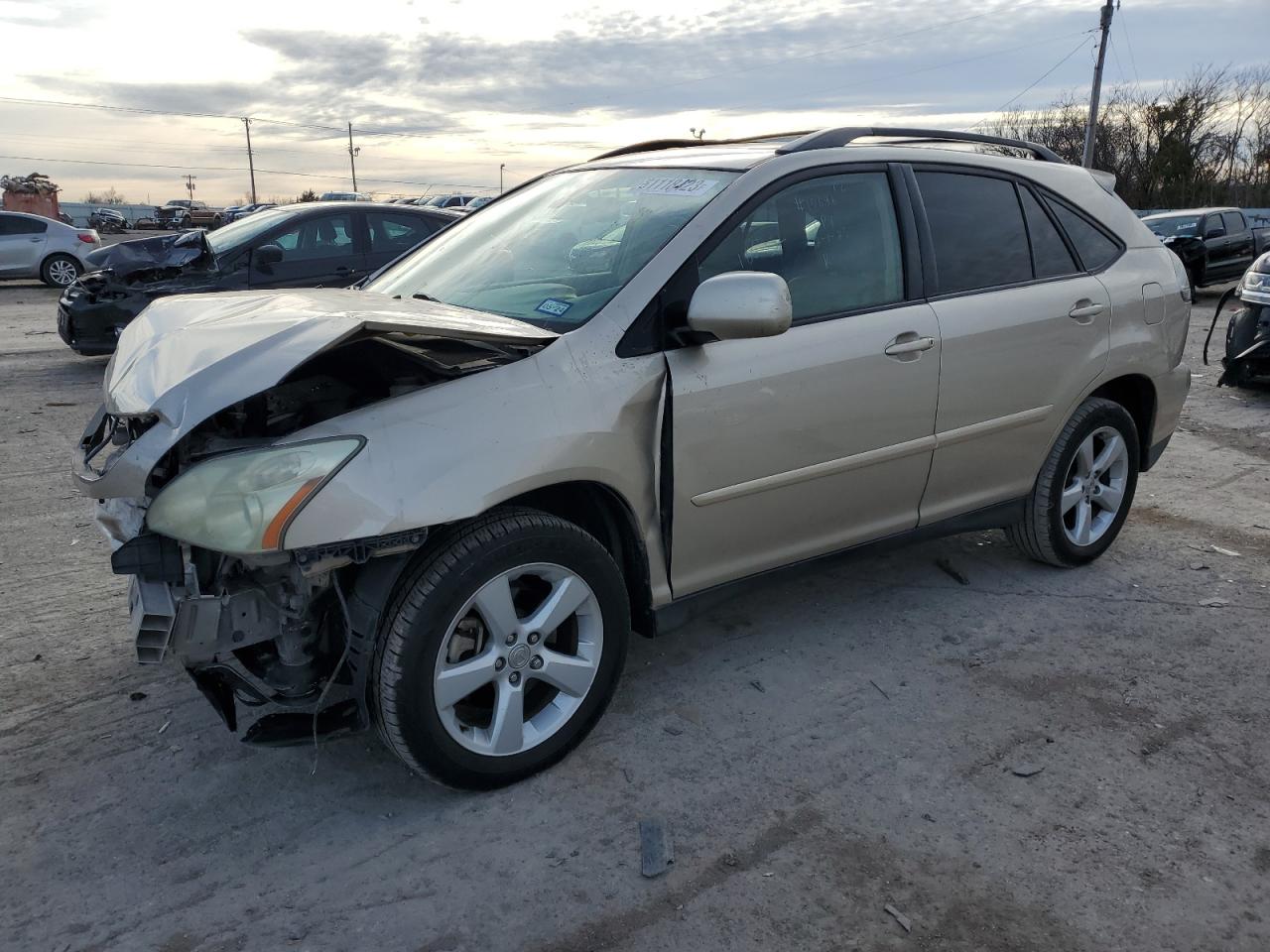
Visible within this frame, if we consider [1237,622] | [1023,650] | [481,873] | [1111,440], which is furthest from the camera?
[1111,440]

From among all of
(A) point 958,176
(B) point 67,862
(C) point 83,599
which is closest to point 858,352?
(A) point 958,176

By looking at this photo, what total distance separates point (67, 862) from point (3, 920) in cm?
22

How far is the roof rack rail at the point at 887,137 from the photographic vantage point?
3.71 m

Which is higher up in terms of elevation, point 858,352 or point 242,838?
point 858,352

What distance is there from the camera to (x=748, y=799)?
2.94m

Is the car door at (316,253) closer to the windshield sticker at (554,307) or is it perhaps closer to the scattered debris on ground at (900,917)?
the windshield sticker at (554,307)

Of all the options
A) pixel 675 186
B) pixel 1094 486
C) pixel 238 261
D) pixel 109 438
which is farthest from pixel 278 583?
pixel 238 261

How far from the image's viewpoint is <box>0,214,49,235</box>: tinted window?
1819 cm

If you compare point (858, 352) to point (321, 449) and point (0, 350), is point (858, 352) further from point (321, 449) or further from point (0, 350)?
point (0, 350)

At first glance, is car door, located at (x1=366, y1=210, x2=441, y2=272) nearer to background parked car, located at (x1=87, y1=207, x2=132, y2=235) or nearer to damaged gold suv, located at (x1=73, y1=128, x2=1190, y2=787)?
damaged gold suv, located at (x1=73, y1=128, x2=1190, y2=787)

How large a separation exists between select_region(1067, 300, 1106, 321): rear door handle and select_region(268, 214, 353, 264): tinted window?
756cm

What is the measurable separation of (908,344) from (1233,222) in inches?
729

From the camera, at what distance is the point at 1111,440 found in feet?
15.3

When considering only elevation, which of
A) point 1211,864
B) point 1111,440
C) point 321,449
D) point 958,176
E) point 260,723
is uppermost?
point 958,176
